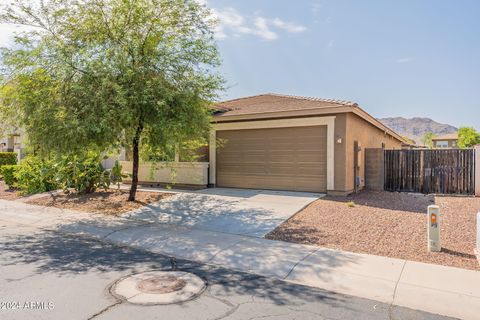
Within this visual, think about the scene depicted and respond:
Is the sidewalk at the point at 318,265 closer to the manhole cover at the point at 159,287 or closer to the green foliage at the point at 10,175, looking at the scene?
the manhole cover at the point at 159,287

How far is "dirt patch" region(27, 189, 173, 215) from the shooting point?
10562 mm

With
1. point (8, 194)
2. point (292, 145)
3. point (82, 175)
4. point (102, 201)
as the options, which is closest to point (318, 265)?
point (292, 145)

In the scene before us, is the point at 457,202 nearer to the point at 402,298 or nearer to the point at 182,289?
the point at 402,298

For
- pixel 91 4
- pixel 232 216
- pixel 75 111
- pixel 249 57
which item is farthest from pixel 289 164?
pixel 91 4

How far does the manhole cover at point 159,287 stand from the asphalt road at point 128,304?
0.14m

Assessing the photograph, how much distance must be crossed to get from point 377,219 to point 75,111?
329 inches

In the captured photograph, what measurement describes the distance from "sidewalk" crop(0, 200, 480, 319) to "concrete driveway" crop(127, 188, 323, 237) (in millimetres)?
572

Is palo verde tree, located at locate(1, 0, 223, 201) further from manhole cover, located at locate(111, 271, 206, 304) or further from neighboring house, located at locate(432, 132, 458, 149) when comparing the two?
neighboring house, located at locate(432, 132, 458, 149)

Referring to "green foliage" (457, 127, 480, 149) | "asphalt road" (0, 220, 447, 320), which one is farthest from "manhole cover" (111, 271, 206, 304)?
"green foliage" (457, 127, 480, 149)

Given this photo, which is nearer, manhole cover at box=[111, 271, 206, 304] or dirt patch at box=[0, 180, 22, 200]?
manhole cover at box=[111, 271, 206, 304]

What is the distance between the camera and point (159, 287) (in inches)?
178

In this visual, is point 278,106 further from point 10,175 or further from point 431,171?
point 10,175

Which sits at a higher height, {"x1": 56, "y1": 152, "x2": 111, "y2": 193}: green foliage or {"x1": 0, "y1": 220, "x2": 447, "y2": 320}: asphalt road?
{"x1": 56, "y1": 152, "x2": 111, "y2": 193}: green foliage

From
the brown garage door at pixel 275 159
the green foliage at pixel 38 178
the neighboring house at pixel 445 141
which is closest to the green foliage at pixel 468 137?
the neighboring house at pixel 445 141
